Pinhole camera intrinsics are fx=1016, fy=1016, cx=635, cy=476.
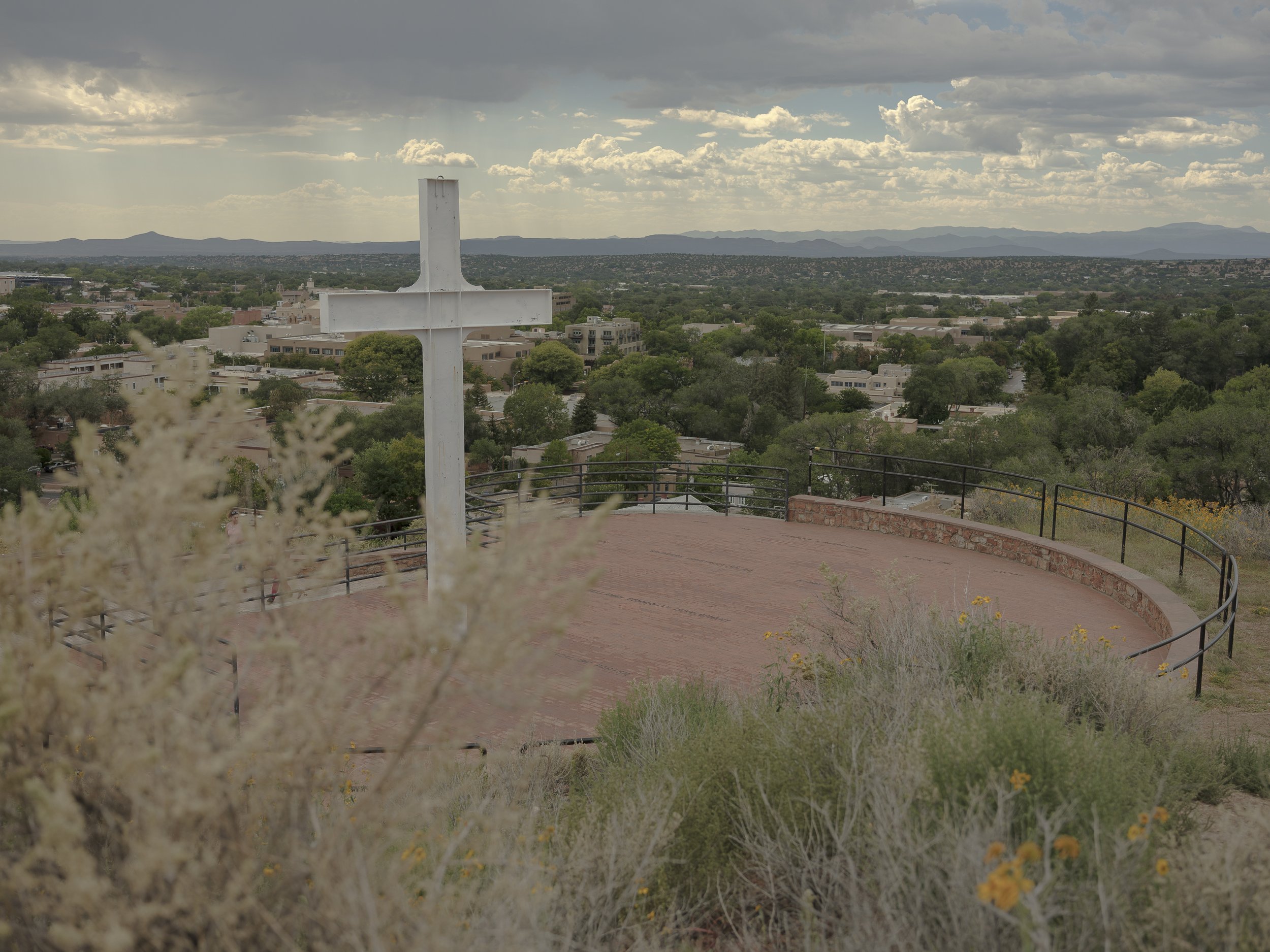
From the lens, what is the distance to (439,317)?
8.30 meters

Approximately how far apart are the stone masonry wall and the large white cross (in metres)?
6.05

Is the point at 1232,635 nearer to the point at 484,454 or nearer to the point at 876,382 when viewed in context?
the point at 484,454

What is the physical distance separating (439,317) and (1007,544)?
282 inches

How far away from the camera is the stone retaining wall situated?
900 centimetres

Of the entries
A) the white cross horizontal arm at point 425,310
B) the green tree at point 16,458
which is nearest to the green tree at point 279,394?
the green tree at point 16,458

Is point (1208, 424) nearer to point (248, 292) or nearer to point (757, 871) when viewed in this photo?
point (757, 871)

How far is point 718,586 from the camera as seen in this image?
10625mm

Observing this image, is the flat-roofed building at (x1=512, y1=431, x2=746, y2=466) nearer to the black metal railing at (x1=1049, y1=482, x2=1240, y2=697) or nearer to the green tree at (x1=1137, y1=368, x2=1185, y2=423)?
the green tree at (x1=1137, y1=368, x2=1185, y2=423)

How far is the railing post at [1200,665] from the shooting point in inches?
267

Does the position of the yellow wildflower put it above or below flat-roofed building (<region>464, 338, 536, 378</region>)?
above

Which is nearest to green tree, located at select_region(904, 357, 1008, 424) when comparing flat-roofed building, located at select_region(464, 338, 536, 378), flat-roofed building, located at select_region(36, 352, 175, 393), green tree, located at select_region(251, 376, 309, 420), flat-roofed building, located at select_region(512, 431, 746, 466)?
flat-roofed building, located at select_region(512, 431, 746, 466)

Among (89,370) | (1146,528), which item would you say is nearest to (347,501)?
(1146,528)

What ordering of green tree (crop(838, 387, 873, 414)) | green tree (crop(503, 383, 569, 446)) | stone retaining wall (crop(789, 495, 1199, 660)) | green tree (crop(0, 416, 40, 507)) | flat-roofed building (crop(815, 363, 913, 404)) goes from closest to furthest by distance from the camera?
stone retaining wall (crop(789, 495, 1199, 660)), green tree (crop(0, 416, 40, 507)), green tree (crop(503, 383, 569, 446)), green tree (crop(838, 387, 873, 414)), flat-roofed building (crop(815, 363, 913, 404))

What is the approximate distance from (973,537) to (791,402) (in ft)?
234
